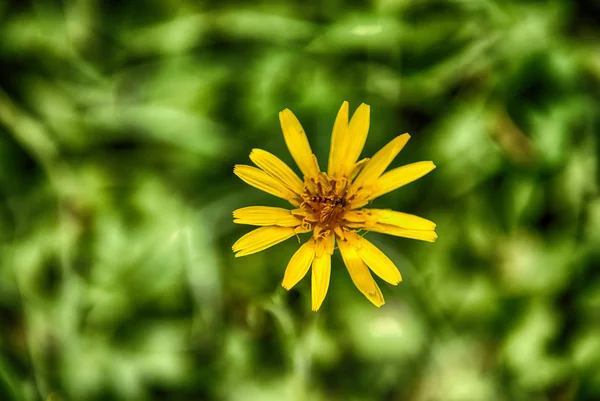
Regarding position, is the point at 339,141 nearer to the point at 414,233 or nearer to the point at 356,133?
the point at 356,133

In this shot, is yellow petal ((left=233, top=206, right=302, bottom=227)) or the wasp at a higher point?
the wasp

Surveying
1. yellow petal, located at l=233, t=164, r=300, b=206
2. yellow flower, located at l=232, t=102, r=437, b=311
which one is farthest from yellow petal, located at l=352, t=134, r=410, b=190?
yellow petal, located at l=233, t=164, r=300, b=206

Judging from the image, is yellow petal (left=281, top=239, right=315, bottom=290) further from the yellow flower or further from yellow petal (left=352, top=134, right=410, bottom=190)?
yellow petal (left=352, top=134, right=410, bottom=190)

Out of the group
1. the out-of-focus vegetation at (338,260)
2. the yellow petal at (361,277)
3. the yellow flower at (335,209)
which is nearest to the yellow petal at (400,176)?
the yellow flower at (335,209)

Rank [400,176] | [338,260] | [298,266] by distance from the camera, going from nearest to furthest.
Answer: [298,266] < [400,176] < [338,260]

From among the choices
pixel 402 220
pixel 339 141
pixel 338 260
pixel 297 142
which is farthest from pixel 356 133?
pixel 338 260

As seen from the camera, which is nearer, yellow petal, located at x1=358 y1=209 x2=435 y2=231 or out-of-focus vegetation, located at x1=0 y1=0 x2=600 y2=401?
yellow petal, located at x1=358 y1=209 x2=435 y2=231
